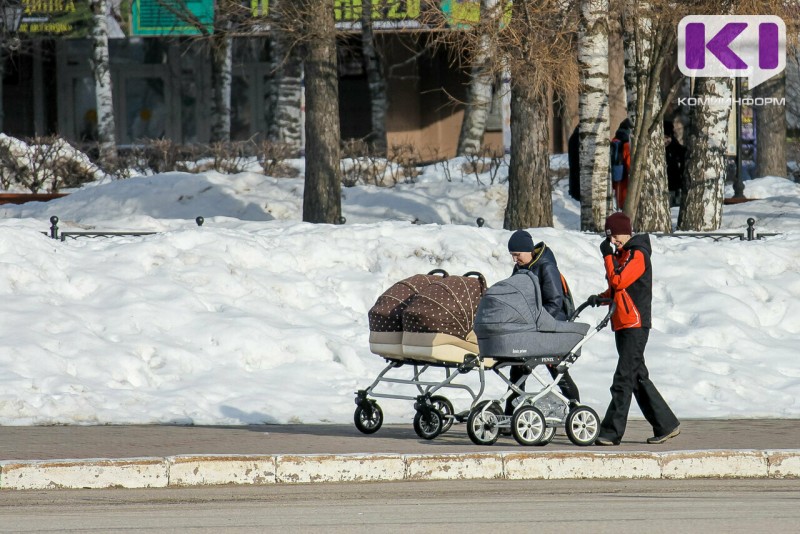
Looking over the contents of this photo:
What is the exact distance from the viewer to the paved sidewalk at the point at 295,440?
9.42 meters

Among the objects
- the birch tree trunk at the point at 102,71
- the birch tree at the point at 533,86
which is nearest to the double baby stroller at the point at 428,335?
the birch tree at the point at 533,86

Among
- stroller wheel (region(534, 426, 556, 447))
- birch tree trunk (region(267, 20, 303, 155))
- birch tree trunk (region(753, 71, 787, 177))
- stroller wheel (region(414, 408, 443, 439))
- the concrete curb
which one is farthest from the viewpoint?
birch tree trunk (region(267, 20, 303, 155))

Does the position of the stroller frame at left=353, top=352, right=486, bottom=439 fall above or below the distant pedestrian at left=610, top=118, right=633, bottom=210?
below

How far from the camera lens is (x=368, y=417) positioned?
35.1 feet

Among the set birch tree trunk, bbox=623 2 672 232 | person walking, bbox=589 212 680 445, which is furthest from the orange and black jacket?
birch tree trunk, bbox=623 2 672 232

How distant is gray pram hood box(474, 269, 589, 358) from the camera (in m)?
9.84

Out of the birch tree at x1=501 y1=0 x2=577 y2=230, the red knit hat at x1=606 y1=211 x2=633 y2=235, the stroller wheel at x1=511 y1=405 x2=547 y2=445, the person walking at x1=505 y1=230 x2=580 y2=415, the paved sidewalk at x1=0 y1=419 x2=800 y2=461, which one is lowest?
the paved sidewalk at x1=0 y1=419 x2=800 y2=461

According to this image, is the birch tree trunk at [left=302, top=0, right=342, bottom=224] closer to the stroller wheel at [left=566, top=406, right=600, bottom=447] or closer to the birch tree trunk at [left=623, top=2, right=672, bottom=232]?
the birch tree trunk at [left=623, top=2, right=672, bottom=232]

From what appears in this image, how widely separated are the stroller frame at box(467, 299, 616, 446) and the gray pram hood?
117 mm

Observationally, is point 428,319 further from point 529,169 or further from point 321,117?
point 321,117

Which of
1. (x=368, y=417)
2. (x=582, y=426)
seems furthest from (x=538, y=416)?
(x=368, y=417)

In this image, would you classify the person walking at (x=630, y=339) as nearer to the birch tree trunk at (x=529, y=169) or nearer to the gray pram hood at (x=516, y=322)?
the gray pram hood at (x=516, y=322)

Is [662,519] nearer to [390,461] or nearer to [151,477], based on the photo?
[390,461]

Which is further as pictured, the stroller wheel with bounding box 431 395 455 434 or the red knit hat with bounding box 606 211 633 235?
the stroller wheel with bounding box 431 395 455 434
